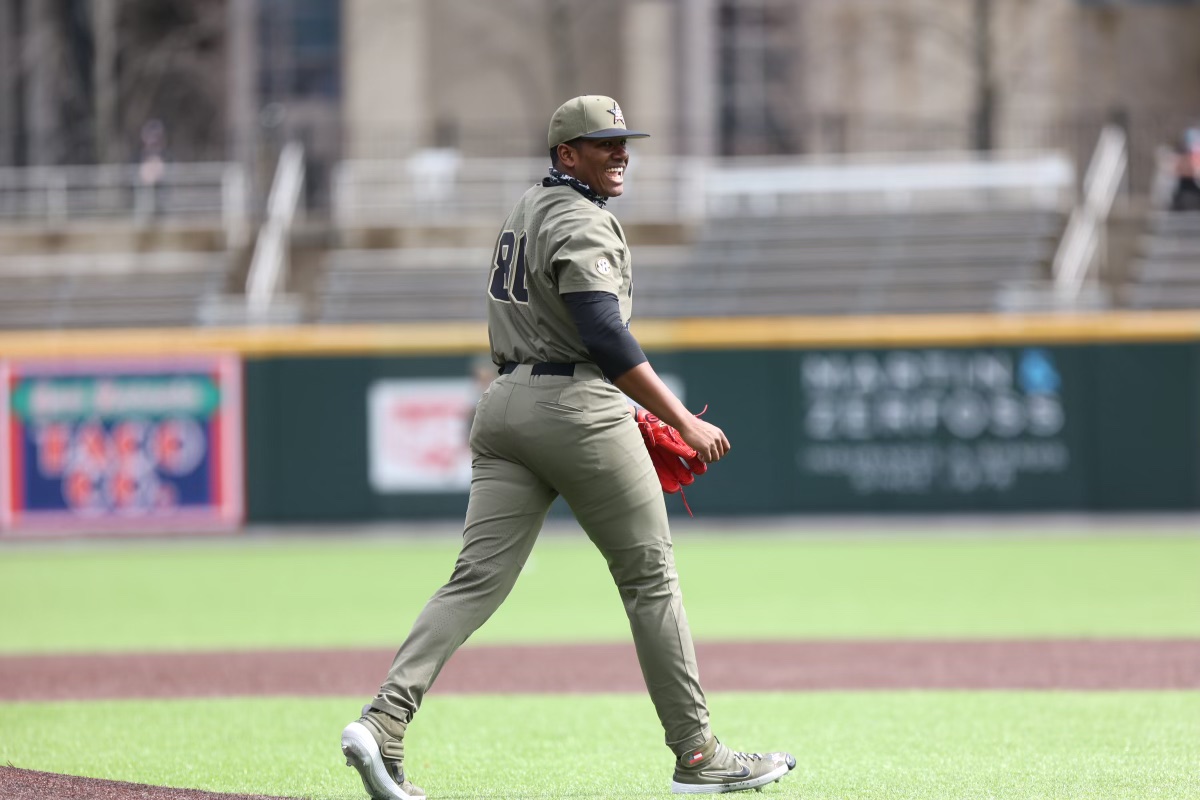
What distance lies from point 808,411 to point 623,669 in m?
10.8

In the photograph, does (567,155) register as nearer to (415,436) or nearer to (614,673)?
(614,673)

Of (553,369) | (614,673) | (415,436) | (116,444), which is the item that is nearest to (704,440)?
(553,369)

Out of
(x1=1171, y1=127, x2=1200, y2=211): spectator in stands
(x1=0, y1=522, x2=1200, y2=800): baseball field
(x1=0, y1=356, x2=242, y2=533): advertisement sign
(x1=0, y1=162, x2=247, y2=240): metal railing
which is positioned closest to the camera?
(x1=0, y1=522, x2=1200, y2=800): baseball field

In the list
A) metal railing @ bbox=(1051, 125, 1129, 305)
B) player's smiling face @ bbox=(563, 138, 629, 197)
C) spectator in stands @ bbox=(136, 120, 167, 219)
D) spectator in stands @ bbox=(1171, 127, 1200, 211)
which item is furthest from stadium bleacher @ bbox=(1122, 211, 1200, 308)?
player's smiling face @ bbox=(563, 138, 629, 197)

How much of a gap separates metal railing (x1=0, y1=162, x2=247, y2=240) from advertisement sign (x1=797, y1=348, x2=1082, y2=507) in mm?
10351

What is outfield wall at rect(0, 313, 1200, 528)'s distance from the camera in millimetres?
19078

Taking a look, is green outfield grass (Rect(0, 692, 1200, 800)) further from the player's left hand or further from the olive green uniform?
the player's left hand

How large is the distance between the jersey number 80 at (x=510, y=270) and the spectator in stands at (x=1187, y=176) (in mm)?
19274

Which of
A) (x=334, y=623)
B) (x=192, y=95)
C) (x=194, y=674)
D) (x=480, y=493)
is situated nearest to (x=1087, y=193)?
(x=334, y=623)

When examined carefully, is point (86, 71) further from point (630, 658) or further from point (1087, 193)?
point (630, 658)

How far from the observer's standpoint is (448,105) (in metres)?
29.6

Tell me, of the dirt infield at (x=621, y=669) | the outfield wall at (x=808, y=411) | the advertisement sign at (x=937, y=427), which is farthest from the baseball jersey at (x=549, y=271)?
the advertisement sign at (x=937, y=427)

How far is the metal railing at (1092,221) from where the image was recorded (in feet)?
72.0

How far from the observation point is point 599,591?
45.0ft
